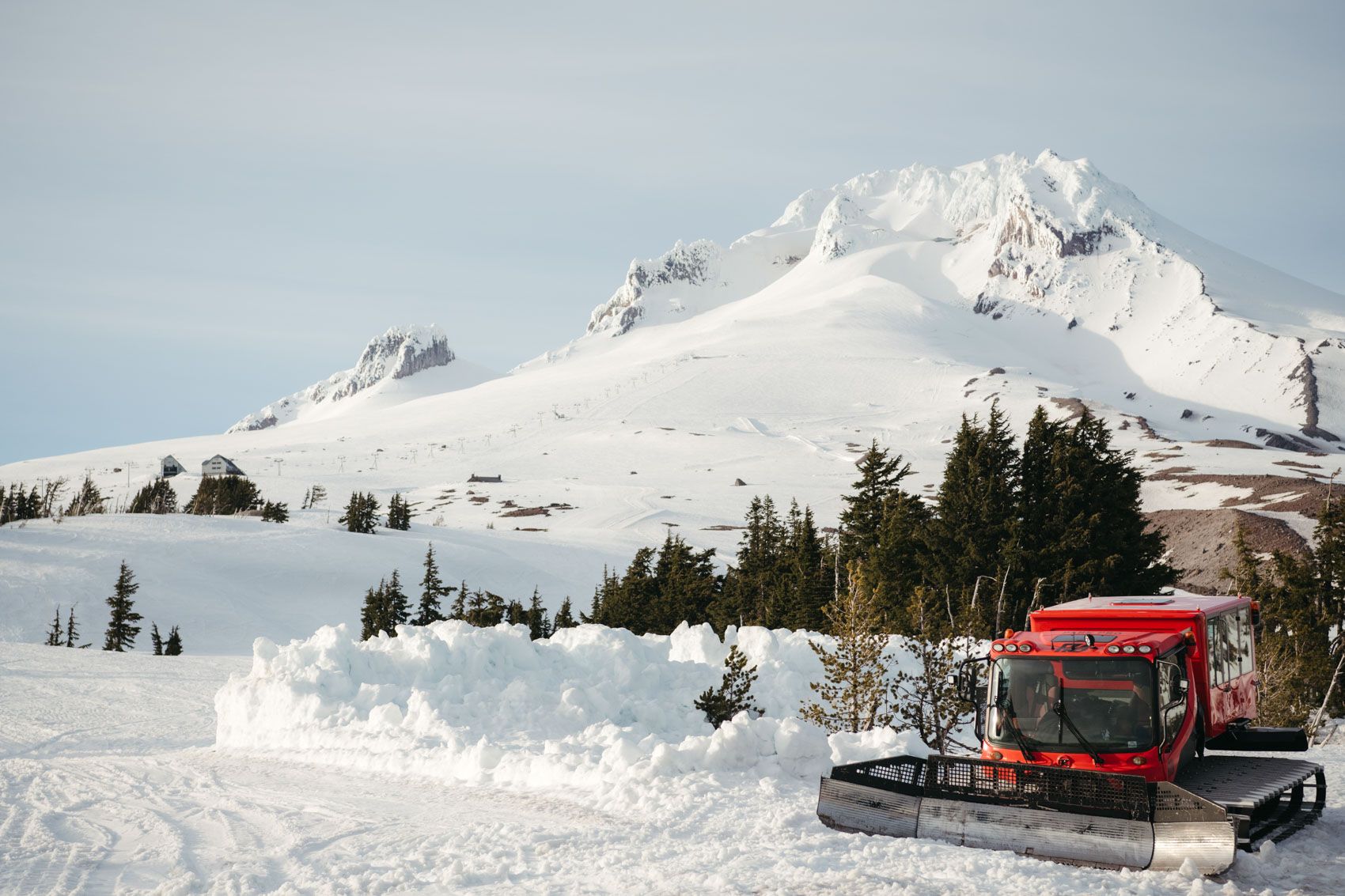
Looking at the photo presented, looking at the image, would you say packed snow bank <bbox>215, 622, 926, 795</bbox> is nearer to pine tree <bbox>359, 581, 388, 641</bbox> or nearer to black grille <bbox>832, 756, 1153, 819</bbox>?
black grille <bbox>832, 756, 1153, 819</bbox>

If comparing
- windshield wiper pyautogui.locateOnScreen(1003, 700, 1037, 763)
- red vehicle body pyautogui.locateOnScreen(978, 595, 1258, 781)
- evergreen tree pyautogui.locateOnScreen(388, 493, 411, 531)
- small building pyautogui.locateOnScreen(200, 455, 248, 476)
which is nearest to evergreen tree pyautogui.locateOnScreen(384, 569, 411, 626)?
evergreen tree pyautogui.locateOnScreen(388, 493, 411, 531)

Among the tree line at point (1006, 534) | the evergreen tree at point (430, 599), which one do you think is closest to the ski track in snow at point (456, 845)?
the tree line at point (1006, 534)

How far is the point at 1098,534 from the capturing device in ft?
109

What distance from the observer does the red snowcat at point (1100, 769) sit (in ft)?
28.1

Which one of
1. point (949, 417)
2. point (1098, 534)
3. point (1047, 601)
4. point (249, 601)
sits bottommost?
point (249, 601)

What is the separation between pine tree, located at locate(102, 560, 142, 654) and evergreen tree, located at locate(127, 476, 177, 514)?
4192 cm

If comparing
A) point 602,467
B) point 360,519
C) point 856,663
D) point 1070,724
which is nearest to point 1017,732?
point 1070,724

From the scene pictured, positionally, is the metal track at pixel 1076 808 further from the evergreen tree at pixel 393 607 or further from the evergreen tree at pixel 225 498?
the evergreen tree at pixel 225 498

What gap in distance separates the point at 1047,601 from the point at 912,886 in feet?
88.9

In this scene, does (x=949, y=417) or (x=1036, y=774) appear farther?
(x=949, y=417)

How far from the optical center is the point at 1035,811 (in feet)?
29.4

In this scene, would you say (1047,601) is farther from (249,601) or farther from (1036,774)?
(249,601)

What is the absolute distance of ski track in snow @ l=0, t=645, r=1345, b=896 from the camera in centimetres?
824

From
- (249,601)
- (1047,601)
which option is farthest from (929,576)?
(249,601)
